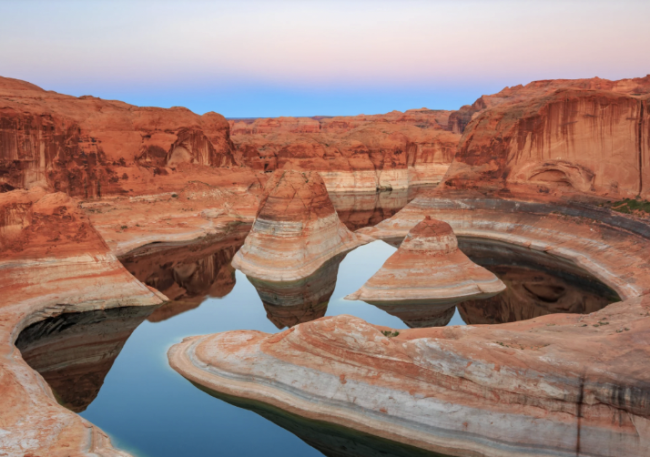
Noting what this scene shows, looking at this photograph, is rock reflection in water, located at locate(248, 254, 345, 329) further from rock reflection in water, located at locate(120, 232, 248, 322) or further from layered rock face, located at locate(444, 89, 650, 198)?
layered rock face, located at locate(444, 89, 650, 198)

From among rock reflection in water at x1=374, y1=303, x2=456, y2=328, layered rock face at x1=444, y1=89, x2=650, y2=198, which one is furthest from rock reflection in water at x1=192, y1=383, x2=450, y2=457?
layered rock face at x1=444, y1=89, x2=650, y2=198

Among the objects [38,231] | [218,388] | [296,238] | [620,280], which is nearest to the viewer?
[218,388]

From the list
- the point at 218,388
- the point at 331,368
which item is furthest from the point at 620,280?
the point at 218,388

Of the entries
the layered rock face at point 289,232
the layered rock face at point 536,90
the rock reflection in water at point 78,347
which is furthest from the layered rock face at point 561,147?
the rock reflection in water at point 78,347

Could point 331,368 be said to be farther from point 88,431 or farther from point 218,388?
point 88,431

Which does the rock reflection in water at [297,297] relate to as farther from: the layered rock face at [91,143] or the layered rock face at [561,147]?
the layered rock face at [91,143]

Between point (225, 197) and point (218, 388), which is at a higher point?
point (225, 197)
